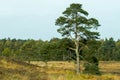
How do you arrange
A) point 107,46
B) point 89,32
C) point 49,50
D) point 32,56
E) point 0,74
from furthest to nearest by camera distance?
point 107,46
point 32,56
point 49,50
point 89,32
point 0,74

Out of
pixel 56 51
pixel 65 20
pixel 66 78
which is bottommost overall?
pixel 66 78

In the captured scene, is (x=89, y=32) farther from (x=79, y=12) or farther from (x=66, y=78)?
(x=66, y=78)

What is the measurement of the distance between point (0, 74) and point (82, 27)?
34.9m

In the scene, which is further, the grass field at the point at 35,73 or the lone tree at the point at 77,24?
the lone tree at the point at 77,24

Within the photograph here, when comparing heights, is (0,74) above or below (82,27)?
below

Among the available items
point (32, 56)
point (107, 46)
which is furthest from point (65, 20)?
point (107, 46)

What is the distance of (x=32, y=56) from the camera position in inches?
5054

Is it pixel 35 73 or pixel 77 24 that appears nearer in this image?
pixel 35 73

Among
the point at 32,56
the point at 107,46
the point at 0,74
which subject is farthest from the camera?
the point at 107,46

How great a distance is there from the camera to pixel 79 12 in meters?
51.0

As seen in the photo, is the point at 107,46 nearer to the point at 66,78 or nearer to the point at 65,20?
the point at 65,20

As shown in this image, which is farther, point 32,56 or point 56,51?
point 32,56

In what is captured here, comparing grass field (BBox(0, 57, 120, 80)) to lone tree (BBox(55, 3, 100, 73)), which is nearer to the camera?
grass field (BBox(0, 57, 120, 80))

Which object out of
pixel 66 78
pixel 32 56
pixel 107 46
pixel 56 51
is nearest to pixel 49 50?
pixel 56 51
